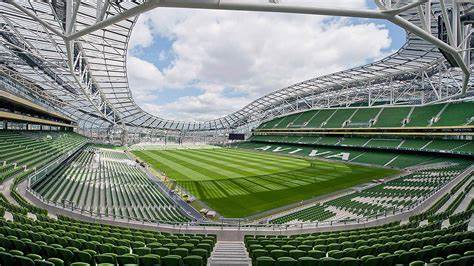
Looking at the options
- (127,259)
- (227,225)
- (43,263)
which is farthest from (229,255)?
(43,263)

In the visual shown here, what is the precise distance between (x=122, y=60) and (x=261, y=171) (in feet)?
82.3

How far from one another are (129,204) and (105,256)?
15.0m

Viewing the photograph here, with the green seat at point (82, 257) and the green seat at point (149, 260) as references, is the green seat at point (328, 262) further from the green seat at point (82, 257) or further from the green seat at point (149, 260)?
the green seat at point (82, 257)

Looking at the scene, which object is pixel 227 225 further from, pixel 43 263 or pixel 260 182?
pixel 260 182

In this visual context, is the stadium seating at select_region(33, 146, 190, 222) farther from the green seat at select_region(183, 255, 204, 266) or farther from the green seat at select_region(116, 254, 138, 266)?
the green seat at select_region(183, 255, 204, 266)

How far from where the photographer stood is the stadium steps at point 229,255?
26.4ft

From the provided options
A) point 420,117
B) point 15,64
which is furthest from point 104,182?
point 420,117

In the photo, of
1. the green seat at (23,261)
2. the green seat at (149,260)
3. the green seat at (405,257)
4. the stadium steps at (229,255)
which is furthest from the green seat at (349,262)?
the green seat at (23,261)

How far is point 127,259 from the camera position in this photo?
21.1ft

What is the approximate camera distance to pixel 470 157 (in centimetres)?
3866

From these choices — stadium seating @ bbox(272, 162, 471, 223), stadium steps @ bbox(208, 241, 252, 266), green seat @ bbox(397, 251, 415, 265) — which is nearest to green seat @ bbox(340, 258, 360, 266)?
green seat @ bbox(397, 251, 415, 265)

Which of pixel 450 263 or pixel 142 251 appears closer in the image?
pixel 450 263

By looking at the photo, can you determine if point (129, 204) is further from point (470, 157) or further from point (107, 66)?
point (470, 157)

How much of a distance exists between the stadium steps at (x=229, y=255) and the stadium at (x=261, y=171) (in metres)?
0.11
